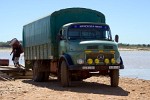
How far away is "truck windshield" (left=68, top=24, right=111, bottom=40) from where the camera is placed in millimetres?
17531

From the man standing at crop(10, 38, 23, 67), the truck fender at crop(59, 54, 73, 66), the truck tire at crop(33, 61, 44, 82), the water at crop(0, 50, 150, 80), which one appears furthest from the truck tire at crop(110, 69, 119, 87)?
the water at crop(0, 50, 150, 80)

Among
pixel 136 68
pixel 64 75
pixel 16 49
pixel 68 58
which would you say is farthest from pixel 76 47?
pixel 136 68

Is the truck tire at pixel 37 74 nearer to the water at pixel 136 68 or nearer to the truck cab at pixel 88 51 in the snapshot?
the truck cab at pixel 88 51

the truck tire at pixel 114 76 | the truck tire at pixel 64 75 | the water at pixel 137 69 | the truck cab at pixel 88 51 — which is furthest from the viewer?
the water at pixel 137 69

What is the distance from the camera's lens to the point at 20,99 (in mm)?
13570

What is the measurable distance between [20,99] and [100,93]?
3.11 meters

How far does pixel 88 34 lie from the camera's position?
17.6 meters

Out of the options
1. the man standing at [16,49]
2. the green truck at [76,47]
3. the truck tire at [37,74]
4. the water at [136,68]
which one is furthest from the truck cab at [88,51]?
the water at [136,68]

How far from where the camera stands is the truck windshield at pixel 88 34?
17531mm

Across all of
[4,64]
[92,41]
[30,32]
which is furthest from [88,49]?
[4,64]

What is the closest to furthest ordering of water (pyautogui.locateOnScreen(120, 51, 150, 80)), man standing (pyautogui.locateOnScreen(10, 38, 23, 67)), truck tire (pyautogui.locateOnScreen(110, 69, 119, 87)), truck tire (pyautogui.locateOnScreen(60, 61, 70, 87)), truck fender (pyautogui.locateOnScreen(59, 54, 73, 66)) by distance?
truck fender (pyautogui.locateOnScreen(59, 54, 73, 66)) < truck tire (pyautogui.locateOnScreen(60, 61, 70, 87)) < truck tire (pyautogui.locateOnScreen(110, 69, 119, 87)) < man standing (pyautogui.locateOnScreen(10, 38, 23, 67)) < water (pyautogui.locateOnScreen(120, 51, 150, 80))

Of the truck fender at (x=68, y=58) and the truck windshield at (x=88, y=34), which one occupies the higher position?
the truck windshield at (x=88, y=34)

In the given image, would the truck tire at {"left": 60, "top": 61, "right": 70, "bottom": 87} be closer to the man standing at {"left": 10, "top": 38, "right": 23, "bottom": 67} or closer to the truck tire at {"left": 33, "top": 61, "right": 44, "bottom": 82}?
the truck tire at {"left": 33, "top": 61, "right": 44, "bottom": 82}

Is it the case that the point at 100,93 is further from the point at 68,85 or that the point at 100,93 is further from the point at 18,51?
the point at 18,51
